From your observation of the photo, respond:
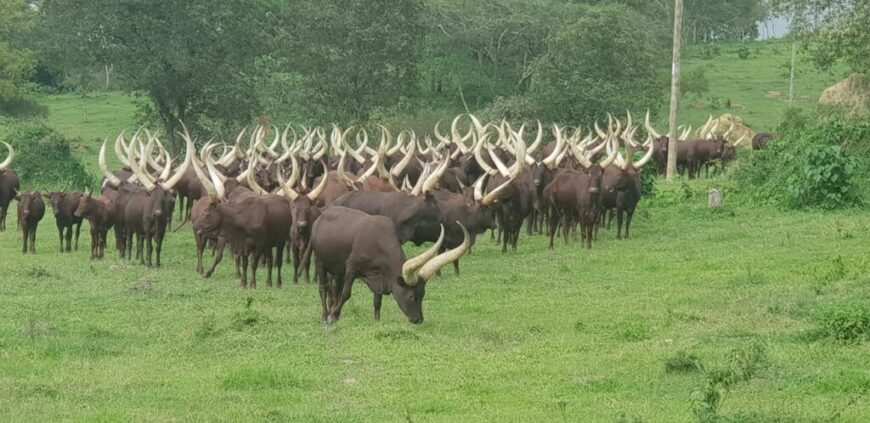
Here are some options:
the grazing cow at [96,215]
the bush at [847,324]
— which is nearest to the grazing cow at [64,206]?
the grazing cow at [96,215]

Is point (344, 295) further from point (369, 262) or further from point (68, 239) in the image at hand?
point (68, 239)

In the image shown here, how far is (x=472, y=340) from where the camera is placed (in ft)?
38.4

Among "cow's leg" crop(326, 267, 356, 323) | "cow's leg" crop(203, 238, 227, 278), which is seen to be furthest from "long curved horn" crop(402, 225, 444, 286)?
"cow's leg" crop(203, 238, 227, 278)

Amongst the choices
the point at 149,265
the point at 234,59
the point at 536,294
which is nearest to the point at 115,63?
the point at 234,59

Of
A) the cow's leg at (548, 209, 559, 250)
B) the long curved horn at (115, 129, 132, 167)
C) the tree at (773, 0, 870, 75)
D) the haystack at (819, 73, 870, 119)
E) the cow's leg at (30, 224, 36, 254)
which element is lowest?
the cow's leg at (30, 224, 36, 254)

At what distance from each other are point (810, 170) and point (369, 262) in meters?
10.2

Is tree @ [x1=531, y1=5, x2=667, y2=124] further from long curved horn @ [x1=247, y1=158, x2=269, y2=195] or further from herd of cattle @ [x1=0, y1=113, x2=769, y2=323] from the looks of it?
long curved horn @ [x1=247, y1=158, x2=269, y2=195]

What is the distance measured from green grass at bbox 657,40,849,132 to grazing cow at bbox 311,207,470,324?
28766 millimetres

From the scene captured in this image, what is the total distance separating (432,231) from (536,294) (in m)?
2.07

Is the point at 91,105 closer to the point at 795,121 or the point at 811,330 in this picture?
the point at 795,121

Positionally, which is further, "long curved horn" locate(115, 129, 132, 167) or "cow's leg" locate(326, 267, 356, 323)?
"long curved horn" locate(115, 129, 132, 167)

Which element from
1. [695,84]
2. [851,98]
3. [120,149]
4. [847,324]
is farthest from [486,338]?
[695,84]

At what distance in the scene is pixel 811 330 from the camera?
10.9 metres

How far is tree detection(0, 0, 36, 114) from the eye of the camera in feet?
134
